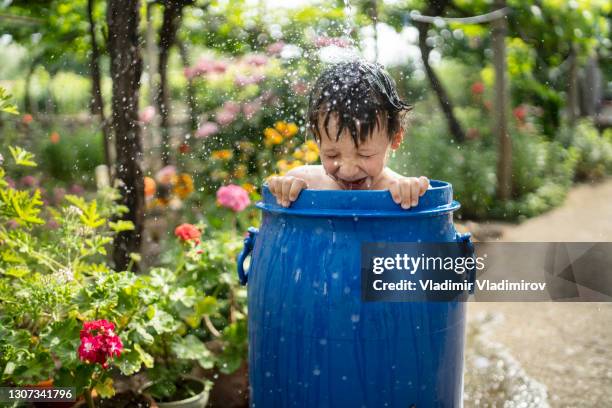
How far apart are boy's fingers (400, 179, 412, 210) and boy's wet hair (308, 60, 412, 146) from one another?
26 cm

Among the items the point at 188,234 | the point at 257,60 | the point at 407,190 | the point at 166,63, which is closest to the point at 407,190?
the point at 407,190

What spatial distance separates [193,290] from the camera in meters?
2.36

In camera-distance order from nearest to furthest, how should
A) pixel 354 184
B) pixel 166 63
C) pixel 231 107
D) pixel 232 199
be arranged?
pixel 354 184 < pixel 232 199 < pixel 166 63 < pixel 231 107

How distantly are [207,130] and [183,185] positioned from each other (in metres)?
0.49

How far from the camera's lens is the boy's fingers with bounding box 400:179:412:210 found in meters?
1.66

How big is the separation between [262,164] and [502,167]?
2.60m

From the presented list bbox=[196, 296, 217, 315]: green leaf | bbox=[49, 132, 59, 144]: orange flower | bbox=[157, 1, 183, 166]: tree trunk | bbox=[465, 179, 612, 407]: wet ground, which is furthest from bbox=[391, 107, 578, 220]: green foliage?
bbox=[196, 296, 217, 315]: green leaf

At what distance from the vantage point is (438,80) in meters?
6.15

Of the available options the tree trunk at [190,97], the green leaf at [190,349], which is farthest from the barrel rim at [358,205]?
the tree trunk at [190,97]

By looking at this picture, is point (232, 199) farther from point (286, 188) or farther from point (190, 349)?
point (286, 188)

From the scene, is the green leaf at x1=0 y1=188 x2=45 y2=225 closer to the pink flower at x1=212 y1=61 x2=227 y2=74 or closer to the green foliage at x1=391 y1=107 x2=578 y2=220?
the pink flower at x1=212 y1=61 x2=227 y2=74

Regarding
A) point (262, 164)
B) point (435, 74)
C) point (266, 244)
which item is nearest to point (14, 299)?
point (266, 244)

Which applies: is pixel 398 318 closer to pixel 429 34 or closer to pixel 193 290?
pixel 193 290

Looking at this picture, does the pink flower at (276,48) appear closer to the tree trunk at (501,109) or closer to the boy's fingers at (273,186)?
the tree trunk at (501,109)
